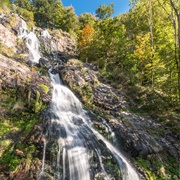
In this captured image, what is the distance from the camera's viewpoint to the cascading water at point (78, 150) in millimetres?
8180

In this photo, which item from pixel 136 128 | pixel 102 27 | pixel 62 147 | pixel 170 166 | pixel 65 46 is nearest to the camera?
pixel 62 147

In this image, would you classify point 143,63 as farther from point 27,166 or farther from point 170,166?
point 27,166

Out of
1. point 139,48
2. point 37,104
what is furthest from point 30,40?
point 37,104

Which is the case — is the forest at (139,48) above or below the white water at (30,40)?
below

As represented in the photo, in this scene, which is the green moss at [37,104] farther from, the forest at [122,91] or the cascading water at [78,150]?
the cascading water at [78,150]

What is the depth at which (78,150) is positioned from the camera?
29.8 feet

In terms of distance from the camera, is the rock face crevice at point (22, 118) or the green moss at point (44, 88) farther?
the green moss at point (44, 88)

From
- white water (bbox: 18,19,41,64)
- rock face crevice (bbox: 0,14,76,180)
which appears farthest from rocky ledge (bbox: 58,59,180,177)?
white water (bbox: 18,19,41,64)

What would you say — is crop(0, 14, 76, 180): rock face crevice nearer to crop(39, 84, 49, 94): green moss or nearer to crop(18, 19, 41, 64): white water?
crop(39, 84, 49, 94): green moss

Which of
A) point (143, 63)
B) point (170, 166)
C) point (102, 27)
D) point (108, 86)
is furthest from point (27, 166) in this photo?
point (102, 27)

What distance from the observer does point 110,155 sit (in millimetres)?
9445

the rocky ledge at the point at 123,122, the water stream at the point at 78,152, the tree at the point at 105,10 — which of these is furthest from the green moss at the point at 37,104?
the tree at the point at 105,10

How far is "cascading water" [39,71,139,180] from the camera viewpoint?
8180mm

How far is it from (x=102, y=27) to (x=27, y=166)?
1928 cm
